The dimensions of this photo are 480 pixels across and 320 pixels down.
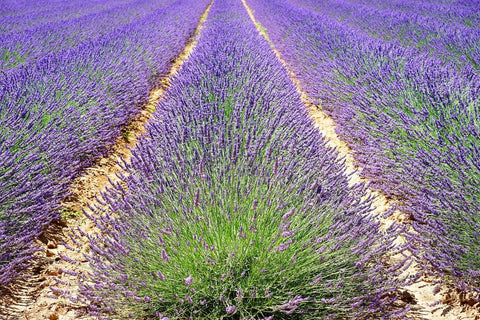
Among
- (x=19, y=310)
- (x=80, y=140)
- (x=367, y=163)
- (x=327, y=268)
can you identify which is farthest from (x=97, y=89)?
(x=327, y=268)

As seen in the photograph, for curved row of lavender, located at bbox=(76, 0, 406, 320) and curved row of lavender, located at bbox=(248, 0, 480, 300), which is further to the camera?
curved row of lavender, located at bbox=(248, 0, 480, 300)

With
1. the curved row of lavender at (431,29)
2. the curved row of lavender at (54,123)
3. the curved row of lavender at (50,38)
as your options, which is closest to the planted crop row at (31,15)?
the curved row of lavender at (50,38)

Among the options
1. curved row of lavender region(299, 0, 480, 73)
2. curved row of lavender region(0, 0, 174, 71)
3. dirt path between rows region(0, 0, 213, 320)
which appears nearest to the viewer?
dirt path between rows region(0, 0, 213, 320)

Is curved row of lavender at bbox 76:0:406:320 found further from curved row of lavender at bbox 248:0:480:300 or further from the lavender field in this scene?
curved row of lavender at bbox 248:0:480:300

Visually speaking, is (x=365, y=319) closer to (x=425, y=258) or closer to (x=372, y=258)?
(x=372, y=258)

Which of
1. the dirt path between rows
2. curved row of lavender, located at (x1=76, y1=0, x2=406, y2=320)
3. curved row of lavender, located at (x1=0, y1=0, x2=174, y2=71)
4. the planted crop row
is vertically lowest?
the dirt path between rows

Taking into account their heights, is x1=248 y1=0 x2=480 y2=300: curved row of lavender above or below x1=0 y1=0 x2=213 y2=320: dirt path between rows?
above

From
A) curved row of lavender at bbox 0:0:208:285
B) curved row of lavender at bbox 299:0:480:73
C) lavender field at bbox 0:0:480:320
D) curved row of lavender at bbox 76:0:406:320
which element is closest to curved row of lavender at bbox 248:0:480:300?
lavender field at bbox 0:0:480:320
